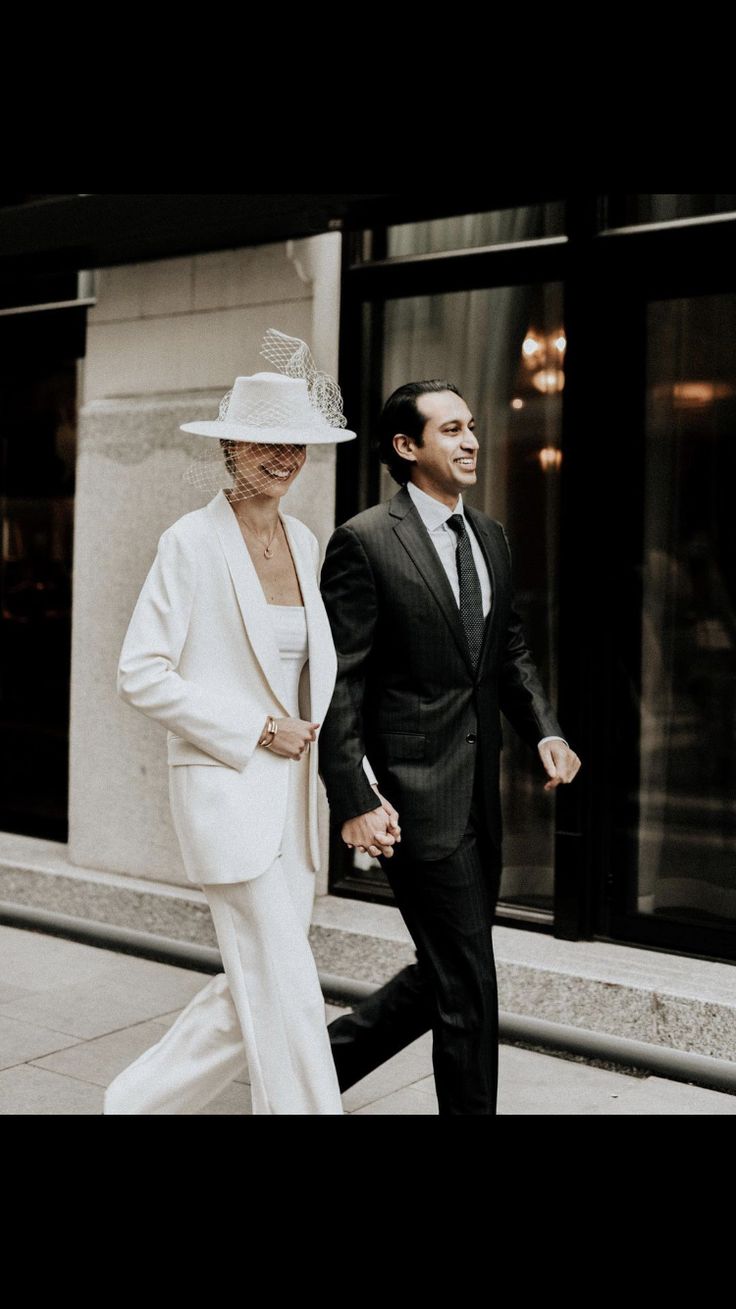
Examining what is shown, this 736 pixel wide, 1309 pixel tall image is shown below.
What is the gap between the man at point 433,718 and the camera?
3.54 meters

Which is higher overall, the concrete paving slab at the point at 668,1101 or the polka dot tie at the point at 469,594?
the polka dot tie at the point at 469,594

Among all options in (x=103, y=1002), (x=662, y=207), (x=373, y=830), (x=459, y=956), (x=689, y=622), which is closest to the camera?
(x=373, y=830)

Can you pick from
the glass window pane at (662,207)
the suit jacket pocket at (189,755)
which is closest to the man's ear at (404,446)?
the suit jacket pocket at (189,755)

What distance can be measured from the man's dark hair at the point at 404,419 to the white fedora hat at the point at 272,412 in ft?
Answer: 0.83

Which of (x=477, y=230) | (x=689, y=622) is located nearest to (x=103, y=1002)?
(x=689, y=622)

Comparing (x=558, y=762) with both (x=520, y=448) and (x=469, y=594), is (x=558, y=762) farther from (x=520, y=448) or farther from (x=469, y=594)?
(x=520, y=448)

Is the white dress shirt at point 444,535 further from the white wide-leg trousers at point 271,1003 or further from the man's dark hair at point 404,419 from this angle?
the white wide-leg trousers at point 271,1003

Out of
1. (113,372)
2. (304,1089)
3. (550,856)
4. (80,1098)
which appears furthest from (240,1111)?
(113,372)

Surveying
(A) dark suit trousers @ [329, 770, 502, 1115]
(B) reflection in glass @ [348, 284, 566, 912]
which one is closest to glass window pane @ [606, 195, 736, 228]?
(B) reflection in glass @ [348, 284, 566, 912]

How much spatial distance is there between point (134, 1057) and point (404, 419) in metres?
2.60

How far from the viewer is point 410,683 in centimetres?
366

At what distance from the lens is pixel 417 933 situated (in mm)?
3631

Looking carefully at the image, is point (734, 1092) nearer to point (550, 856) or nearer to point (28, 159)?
point (550, 856)

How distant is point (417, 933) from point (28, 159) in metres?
2.48
